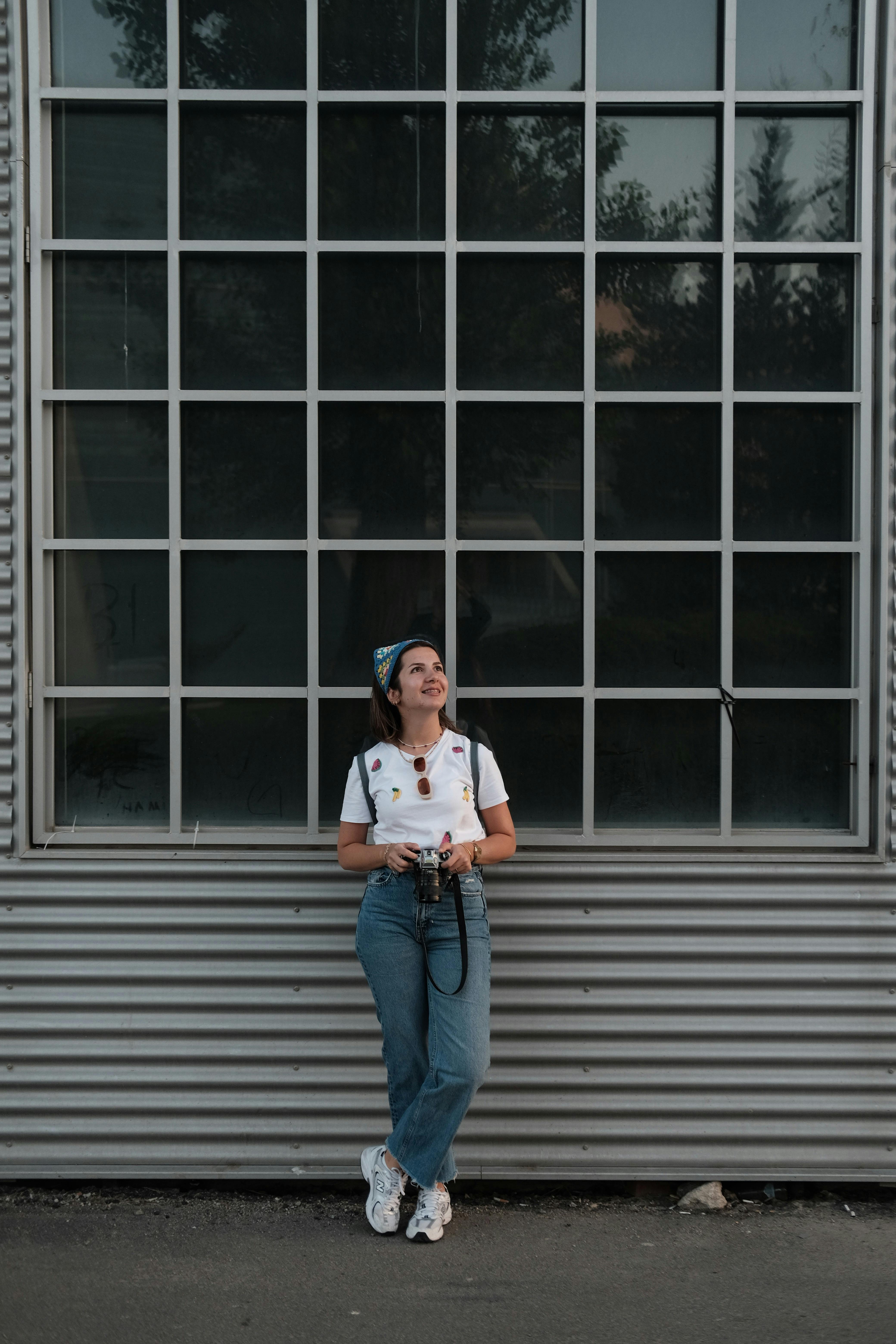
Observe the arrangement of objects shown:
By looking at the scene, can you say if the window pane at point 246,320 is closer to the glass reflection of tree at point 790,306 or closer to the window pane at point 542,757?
the window pane at point 542,757

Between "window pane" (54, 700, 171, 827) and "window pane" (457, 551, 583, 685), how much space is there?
1.19m

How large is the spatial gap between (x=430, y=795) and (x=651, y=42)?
290 cm

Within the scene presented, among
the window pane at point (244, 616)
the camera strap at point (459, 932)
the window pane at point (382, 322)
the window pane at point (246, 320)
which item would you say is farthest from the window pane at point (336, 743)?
the window pane at point (246, 320)

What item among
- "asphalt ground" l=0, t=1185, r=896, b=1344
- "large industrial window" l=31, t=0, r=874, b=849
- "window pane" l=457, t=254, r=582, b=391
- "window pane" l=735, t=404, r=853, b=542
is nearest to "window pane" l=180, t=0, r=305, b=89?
"large industrial window" l=31, t=0, r=874, b=849

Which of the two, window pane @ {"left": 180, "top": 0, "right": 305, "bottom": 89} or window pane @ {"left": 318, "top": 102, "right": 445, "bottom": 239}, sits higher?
window pane @ {"left": 180, "top": 0, "right": 305, "bottom": 89}

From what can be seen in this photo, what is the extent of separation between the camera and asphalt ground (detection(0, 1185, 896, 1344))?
3.32 meters

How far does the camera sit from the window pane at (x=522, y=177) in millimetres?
Answer: 4246

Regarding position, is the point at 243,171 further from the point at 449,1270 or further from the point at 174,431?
the point at 449,1270

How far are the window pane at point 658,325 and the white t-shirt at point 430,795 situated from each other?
152cm

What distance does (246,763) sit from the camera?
4324 millimetres

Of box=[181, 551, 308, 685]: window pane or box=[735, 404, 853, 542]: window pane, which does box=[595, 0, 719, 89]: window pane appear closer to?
box=[735, 404, 853, 542]: window pane

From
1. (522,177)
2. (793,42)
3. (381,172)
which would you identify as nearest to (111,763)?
(381,172)

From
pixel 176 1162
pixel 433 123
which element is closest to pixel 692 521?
pixel 433 123

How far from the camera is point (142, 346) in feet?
14.0
